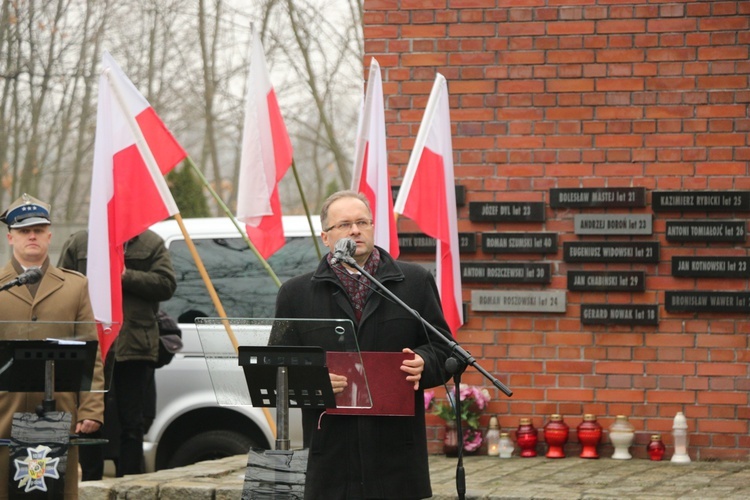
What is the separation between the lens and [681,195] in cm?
814

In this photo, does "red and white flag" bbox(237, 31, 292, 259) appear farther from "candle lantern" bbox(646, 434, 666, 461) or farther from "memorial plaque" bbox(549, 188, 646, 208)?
"candle lantern" bbox(646, 434, 666, 461)

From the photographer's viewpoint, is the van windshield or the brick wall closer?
the brick wall

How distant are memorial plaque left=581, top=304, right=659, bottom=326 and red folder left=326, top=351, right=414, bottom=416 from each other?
12.5 feet

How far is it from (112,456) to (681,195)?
4.10 m

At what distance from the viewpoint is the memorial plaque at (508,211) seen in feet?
27.3

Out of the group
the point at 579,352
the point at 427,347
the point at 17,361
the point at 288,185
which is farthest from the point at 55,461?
the point at 288,185

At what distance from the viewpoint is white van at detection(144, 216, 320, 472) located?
8.76 m

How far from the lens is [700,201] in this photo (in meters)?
8.12

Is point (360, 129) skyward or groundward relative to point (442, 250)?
skyward

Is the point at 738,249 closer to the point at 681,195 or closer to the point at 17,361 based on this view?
the point at 681,195

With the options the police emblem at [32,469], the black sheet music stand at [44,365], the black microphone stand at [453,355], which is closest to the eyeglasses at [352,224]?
the black microphone stand at [453,355]

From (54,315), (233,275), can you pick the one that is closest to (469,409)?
(233,275)

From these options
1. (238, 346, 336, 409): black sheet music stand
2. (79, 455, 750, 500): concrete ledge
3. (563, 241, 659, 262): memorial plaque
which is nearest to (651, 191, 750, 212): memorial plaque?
(563, 241, 659, 262): memorial plaque

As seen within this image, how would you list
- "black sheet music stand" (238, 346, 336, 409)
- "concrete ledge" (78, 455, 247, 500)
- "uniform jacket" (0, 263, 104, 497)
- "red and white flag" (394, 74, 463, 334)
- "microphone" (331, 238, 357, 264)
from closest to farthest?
1. "black sheet music stand" (238, 346, 336, 409)
2. "microphone" (331, 238, 357, 264)
3. "uniform jacket" (0, 263, 104, 497)
4. "concrete ledge" (78, 455, 247, 500)
5. "red and white flag" (394, 74, 463, 334)
